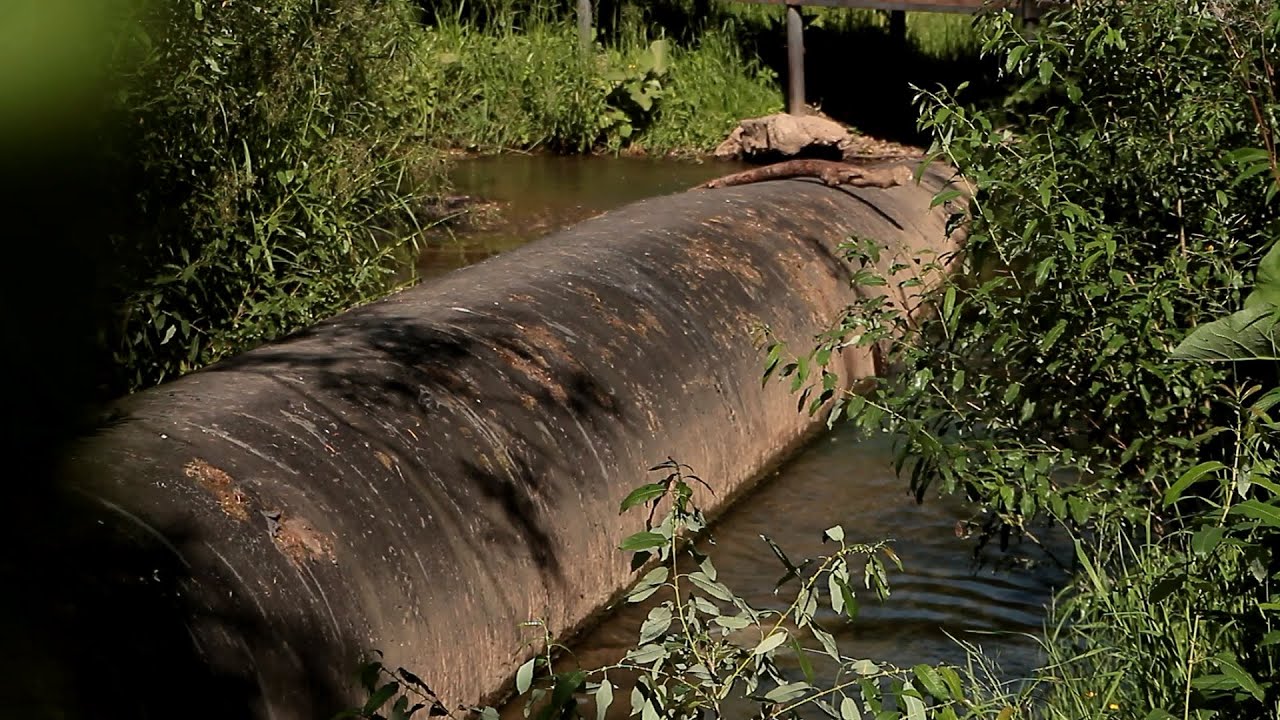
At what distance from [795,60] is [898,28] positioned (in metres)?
2.10

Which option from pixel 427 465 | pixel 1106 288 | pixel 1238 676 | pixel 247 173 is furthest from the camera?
pixel 247 173

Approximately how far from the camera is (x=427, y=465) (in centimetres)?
429

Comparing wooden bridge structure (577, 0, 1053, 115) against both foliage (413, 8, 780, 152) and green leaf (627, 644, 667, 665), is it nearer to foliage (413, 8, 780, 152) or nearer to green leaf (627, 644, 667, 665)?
foliage (413, 8, 780, 152)

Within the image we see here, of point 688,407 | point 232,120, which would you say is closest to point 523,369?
point 688,407

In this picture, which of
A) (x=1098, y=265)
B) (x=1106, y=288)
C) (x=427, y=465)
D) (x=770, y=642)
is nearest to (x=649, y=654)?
(x=770, y=642)

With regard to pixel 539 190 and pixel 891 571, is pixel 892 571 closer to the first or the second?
pixel 891 571

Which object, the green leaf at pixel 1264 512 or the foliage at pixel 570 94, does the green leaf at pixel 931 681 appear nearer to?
the green leaf at pixel 1264 512

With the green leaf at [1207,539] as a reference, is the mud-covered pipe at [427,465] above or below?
below

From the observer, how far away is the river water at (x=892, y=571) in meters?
5.10

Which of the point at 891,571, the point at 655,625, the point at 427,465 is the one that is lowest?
the point at 891,571

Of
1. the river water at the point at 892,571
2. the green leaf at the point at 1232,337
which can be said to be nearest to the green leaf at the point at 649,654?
the green leaf at the point at 1232,337

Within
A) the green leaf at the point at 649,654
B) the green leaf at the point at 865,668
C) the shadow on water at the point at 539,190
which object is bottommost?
the shadow on water at the point at 539,190

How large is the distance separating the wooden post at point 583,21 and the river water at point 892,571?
29.1ft

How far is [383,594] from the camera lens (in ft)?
12.4
